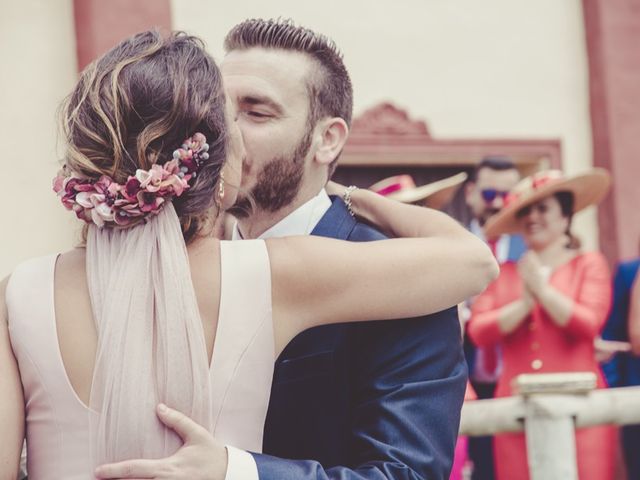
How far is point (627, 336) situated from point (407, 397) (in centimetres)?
350

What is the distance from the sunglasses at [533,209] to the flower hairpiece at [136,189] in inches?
134

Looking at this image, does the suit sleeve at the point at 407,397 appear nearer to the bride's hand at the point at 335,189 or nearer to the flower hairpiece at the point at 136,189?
the bride's hand at the point at 335,189

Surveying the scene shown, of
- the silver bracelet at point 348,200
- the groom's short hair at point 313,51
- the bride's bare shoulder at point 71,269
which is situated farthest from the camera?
the groom's short hair at point 313,51

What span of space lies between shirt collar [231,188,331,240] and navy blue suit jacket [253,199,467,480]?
0.39 metres

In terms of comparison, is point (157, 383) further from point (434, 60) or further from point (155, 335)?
point (434, 60)

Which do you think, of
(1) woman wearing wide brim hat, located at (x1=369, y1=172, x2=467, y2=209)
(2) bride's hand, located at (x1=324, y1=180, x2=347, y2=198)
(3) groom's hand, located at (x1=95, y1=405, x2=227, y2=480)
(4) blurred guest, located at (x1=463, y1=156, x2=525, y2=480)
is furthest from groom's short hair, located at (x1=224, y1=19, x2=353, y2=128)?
(4) blurred guest, located at (x1=463, y1=156, x2=525, y2=480)

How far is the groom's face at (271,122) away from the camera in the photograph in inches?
103

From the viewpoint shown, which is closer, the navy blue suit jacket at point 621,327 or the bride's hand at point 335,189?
the bride's hand at point 335,189

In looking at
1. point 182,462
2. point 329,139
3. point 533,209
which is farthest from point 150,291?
point 533,209

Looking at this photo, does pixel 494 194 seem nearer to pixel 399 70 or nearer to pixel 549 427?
pixel 549 427

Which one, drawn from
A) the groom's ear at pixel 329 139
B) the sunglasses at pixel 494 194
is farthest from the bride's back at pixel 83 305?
the sunglasses at pixel 494 194

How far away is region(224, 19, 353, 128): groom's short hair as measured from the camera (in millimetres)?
2703

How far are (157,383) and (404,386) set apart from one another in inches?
20.0

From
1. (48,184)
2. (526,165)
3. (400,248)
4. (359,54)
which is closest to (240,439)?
(400,248)
